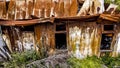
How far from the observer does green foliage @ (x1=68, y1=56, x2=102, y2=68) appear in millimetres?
17578

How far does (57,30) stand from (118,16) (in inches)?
117

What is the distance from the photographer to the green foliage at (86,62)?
17.6 meters

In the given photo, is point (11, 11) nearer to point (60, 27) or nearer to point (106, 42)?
point (60, 27)

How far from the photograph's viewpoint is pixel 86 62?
18.0 meters

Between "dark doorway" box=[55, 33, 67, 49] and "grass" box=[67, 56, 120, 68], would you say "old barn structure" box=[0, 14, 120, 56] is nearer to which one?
"dark doorway" box=[55, 33, 67, 49]

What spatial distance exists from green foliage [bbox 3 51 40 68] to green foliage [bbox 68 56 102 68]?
5.58 ft

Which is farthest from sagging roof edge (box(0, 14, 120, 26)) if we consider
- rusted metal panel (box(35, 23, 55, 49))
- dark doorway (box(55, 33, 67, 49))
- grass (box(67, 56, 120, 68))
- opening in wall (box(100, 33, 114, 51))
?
grass (box(67, 56, 120, 68))

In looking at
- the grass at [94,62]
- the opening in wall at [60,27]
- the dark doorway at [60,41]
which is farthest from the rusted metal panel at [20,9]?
the grass at [94,62]

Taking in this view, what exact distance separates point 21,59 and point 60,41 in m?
2.26

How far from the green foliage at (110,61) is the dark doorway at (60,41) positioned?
78.4 inches

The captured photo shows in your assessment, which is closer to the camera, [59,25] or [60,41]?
[59,25]

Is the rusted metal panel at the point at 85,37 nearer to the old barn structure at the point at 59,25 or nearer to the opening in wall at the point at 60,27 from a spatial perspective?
the old barn structure at the point at 59,25

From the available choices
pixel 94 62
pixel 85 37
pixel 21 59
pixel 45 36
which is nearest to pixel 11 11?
pixel 45 36

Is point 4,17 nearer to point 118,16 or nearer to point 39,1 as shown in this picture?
point 39,1
